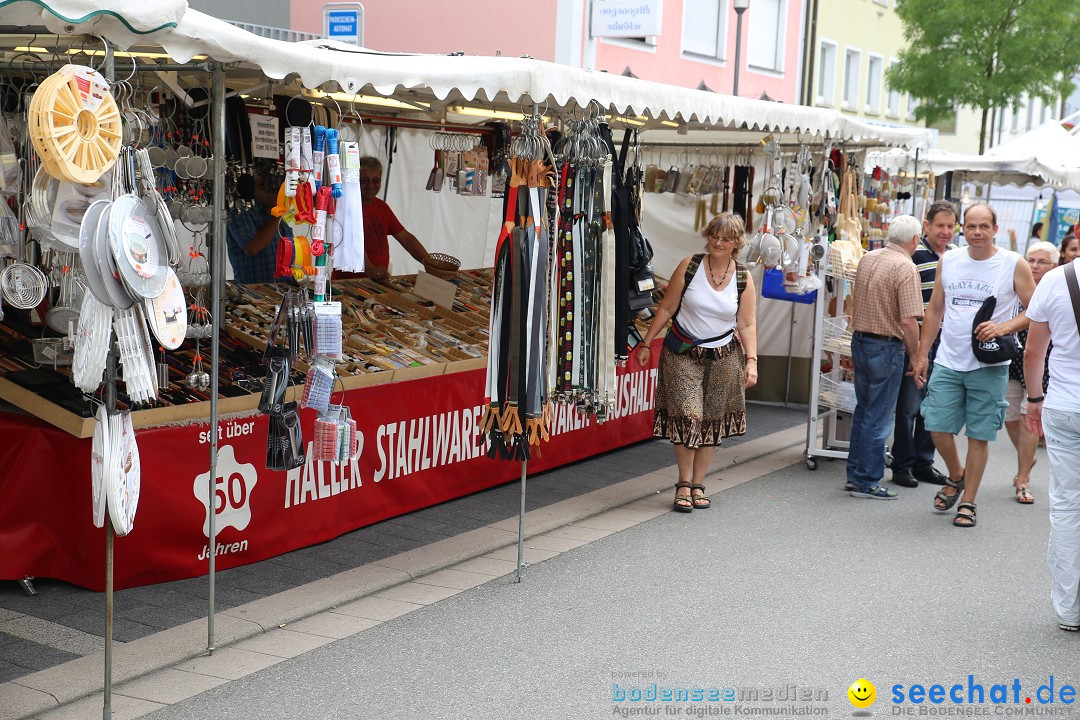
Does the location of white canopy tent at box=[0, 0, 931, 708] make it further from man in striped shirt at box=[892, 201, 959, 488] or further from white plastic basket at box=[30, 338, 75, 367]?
man in striped shirt at box=[892, 201, 959, 488]

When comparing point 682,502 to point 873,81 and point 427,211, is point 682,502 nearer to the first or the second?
point 427,211

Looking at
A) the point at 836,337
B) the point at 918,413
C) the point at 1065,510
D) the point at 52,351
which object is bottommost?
the point at 918,413

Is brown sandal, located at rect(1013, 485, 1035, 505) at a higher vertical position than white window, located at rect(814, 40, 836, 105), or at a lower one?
lower

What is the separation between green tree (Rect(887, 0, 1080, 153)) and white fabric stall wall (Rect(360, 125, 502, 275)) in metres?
13.9

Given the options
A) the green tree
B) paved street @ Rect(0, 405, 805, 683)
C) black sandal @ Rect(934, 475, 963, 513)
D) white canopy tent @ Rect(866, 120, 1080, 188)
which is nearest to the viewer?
paved street @ Rect(0, 405, 805, 683)

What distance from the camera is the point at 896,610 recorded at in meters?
5.47

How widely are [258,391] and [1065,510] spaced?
12.6 feet

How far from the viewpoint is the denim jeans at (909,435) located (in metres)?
8.11

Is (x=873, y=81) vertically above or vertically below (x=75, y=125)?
above

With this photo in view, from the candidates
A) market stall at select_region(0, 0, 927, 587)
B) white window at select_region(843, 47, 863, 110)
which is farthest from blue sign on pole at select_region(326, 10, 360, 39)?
white window at select_region(843, 47, 863, 110)

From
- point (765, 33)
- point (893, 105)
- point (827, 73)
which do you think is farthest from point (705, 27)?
point (893, 105)

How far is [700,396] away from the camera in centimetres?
721

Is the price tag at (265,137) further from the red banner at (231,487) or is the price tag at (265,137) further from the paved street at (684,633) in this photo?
the paved street at (684,633)

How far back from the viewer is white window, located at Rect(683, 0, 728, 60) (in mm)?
21500
